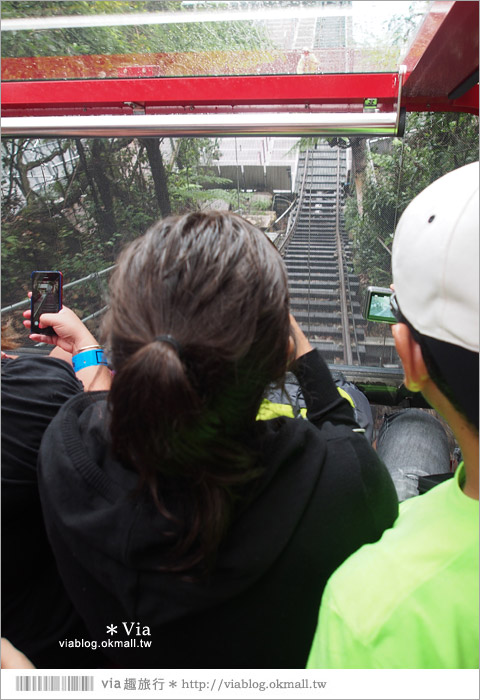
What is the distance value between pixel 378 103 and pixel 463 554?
168cm

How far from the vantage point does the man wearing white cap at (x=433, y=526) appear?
602mm

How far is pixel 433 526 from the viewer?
67cm

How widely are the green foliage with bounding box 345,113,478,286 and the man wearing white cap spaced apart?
1.29m

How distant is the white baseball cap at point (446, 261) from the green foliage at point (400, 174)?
4.28ft

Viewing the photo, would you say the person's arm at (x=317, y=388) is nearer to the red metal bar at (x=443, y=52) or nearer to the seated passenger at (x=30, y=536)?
the seated passenger at (x=30, y=536)

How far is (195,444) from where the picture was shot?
2.24ft

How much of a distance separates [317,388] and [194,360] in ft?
1.82

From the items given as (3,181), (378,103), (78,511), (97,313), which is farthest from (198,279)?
(3,181)

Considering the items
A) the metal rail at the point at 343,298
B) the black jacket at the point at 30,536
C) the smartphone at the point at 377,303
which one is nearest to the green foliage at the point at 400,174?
the metal rail at the point at 343,298

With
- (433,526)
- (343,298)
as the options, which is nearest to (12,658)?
(433,526)

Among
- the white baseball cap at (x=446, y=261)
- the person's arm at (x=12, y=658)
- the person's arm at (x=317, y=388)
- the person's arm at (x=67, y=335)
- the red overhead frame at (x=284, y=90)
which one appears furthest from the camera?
the person's arm at (x=67, y=335)

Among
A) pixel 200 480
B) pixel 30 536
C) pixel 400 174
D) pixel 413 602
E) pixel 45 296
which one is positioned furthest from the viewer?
pixel 400 174

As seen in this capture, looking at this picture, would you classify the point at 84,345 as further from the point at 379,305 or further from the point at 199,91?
the point at 199,91

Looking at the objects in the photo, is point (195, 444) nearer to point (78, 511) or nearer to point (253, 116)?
point (78, 511)
